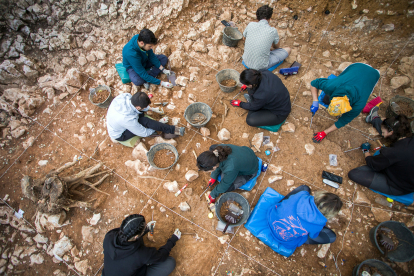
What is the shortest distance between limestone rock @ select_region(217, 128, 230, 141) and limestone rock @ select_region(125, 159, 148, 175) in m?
1.75

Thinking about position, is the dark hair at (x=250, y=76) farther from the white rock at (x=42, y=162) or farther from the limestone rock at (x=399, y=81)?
the white rock at (x=42, y=162)

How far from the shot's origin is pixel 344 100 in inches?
116

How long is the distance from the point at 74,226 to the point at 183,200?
2.17m

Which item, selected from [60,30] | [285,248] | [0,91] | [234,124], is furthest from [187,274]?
[60,30]

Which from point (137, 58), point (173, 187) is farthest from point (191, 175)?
point (137, 58)

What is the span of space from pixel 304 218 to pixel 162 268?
2332 mm

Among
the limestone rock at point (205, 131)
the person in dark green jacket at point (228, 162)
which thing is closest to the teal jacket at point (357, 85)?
the person in dark green jacket at point (228, 162)

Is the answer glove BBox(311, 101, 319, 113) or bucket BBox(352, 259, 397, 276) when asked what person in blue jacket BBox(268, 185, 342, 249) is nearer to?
bucket BBox(352, 259, 397, 276)

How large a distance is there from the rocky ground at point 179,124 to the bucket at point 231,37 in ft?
0.70

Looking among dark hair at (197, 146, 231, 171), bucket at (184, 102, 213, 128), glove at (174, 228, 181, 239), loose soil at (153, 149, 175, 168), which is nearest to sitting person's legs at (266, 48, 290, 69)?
bucket at (184, 102, 213, 128)

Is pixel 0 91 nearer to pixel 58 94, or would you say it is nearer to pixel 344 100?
pixel 58 94

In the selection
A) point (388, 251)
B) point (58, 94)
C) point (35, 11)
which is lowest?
point (388, 251)

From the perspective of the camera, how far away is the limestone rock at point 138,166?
3.75 metres

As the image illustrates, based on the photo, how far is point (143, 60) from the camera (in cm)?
424
